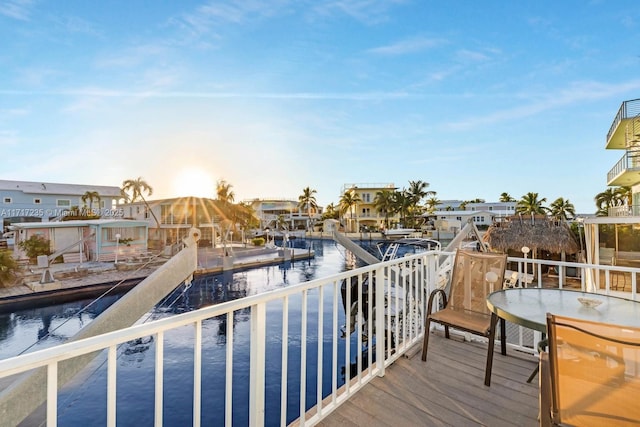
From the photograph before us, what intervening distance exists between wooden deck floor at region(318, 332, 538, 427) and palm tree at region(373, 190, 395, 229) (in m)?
39.6

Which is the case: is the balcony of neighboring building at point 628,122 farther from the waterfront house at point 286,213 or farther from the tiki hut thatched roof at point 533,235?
the waterfront house at point 286,213

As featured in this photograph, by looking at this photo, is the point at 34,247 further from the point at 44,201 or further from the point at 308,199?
the point at 308,199

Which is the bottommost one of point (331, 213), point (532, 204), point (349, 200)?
point (331, 213)

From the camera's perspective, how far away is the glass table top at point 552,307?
5.82ft

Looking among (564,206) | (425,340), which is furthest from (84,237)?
(564,206)

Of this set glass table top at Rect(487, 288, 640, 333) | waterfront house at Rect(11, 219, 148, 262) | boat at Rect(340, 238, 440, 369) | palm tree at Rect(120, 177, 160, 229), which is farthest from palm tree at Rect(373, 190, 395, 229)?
glass table top at Rect(487, 288, 640, 333)

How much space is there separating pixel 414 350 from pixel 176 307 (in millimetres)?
13190

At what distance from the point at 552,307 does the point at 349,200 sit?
4240 centimetres

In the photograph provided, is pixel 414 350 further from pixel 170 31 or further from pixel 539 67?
pixel 539 67

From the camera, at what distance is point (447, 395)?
2.30 meters

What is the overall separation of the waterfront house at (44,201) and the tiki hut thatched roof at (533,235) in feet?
104

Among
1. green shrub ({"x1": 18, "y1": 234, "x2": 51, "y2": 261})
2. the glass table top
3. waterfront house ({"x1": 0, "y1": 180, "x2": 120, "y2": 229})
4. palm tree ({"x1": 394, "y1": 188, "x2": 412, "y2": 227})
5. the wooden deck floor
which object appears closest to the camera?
the glass table top

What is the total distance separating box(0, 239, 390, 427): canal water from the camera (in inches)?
263

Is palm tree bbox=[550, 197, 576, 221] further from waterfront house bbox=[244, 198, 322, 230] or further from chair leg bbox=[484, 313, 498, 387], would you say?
chair leg bbox=[484, 313, 498, 387]
